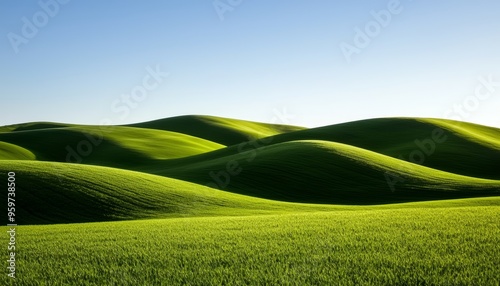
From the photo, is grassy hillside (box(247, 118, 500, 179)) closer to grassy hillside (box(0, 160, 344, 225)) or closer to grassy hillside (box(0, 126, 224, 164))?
grassy hillside (box(0, 126, 224, 164))

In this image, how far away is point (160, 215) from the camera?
2327cm

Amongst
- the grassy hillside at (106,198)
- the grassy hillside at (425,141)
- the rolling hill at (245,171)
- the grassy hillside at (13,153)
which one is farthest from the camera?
the grassy hillside at (13,153)

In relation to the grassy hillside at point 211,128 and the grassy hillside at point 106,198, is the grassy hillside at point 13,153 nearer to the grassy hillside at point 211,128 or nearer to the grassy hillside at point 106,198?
the grassy hillside at point 106,198

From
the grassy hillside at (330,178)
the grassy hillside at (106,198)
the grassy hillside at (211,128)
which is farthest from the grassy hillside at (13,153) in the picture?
the grassy hillside at (211,128)

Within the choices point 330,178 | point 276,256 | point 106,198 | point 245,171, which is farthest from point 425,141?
point 276,256

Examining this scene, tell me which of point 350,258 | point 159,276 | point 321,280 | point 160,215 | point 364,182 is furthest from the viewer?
point 364,182

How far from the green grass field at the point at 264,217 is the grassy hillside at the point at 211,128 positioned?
3922cm

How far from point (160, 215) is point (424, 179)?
99.6 feet

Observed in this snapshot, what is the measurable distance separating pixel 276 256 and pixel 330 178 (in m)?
32.0

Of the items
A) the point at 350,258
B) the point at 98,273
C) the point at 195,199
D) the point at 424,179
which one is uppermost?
the point at 98,273

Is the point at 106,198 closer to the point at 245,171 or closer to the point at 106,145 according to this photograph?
the point at 245,171

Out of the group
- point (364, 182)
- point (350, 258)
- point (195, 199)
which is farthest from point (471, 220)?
point (364, 182)

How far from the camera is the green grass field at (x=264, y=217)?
7.44 metres

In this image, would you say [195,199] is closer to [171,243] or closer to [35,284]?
[171,243]
